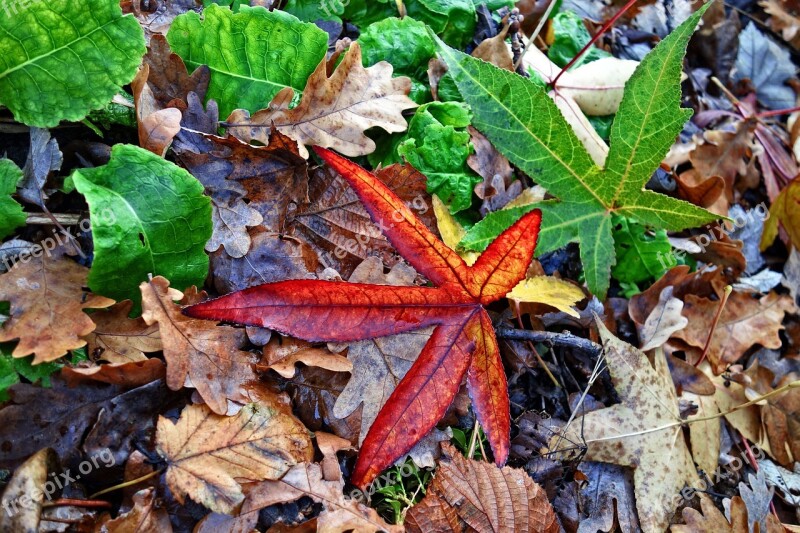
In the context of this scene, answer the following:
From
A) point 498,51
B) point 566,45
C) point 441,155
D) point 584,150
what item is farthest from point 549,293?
point 566,45

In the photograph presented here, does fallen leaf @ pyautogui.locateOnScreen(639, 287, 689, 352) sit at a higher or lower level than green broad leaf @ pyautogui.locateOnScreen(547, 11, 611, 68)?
lower

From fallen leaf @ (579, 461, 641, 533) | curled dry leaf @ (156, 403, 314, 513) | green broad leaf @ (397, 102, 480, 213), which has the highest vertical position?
green broad leaf @ (397, 102, 480, 213)

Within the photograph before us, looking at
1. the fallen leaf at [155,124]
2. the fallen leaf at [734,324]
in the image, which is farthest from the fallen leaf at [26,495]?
the fallen leaf at [734,324]

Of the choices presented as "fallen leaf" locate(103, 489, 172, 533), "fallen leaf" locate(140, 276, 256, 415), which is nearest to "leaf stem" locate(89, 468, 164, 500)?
"fallen leaf" locate(103, 489, 172, 533)

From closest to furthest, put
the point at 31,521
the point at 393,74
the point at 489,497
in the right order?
1. the point at 31,521
2. the point at 489,497
3. the point at 393,74

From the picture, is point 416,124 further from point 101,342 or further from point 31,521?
point 31,521

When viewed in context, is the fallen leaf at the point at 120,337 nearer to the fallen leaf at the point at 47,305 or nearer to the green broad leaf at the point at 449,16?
the fallen leaf at the point at 47,305

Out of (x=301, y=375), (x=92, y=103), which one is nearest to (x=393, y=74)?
(x=92, y=103)

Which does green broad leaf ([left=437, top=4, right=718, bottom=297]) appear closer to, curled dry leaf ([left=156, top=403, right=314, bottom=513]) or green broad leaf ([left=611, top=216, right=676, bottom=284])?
green broad leaf ([left=611, top=216, right=676, bottom=284])
